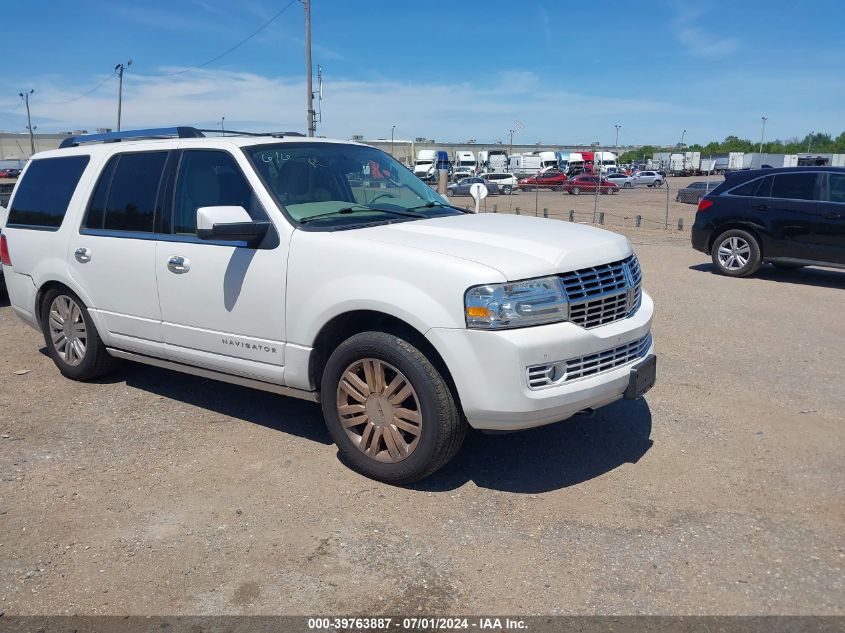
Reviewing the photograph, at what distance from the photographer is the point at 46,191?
19.0ft

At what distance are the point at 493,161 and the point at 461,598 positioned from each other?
75599 millimetres

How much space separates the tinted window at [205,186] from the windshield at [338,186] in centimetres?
17

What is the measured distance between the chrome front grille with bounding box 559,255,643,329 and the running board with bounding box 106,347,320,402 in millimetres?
1618

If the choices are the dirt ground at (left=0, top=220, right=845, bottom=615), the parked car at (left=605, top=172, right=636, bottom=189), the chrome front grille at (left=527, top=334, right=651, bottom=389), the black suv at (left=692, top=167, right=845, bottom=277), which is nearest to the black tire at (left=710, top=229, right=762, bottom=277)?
the black suv at (left=692, top=167, right=845, bottom=277)

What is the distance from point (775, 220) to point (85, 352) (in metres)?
9.15

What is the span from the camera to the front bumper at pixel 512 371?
3.52 metres

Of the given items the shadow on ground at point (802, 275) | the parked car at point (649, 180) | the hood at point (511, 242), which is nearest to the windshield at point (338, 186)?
the hood at point (511, 242)

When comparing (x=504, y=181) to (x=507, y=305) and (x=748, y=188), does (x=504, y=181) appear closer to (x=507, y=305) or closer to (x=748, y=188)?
(x=748, y=188)

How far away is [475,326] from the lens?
11.7 feet

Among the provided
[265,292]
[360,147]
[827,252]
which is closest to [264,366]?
[265,292]

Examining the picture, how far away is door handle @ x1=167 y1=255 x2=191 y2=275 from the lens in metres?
4.63

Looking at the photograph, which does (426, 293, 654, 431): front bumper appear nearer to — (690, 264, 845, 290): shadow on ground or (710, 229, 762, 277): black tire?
(710, 229, 762, 277): black tire

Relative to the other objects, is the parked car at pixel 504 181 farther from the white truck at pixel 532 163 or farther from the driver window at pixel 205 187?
the driver window at pixel 205 187

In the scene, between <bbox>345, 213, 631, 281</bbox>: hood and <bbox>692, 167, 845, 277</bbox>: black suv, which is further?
<bbox>692, 167, 845, 277</bbox>: black suv
